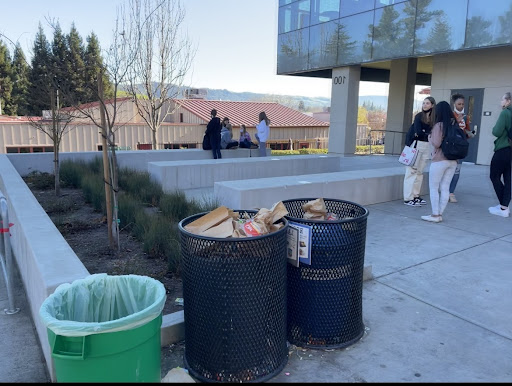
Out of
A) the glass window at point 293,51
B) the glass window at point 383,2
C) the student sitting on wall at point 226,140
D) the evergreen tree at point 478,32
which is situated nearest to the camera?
the evergreen tree at point 478,32

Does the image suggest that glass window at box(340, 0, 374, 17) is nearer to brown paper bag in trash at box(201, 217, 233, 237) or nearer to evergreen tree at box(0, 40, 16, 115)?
brown paper bag in trash at box(201, 217, 233, 237)

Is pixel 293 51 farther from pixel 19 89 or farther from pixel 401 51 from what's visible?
pixel 19 89

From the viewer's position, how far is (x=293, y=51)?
2016cm

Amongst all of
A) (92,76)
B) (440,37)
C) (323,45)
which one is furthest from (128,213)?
(323,45)

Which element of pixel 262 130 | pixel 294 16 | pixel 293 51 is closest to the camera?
pixel 262 130

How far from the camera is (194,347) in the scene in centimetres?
272

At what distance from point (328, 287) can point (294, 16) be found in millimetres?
19063

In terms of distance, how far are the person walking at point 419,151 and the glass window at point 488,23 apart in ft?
23.8

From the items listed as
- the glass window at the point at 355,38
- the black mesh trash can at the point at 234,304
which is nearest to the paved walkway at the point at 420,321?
the black mesh trash can at the point at 234,304

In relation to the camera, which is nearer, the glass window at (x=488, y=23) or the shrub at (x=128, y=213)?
the shrub at (x=128, y=213)

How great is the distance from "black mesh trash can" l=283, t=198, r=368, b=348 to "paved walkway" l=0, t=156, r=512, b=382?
0.37 ft

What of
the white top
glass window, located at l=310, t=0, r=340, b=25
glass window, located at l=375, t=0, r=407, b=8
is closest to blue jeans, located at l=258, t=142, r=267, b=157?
the white top

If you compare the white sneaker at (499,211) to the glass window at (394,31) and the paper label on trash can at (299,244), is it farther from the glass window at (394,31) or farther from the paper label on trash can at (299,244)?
the glass window at (394,31)

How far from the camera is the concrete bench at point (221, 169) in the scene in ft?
29.7
